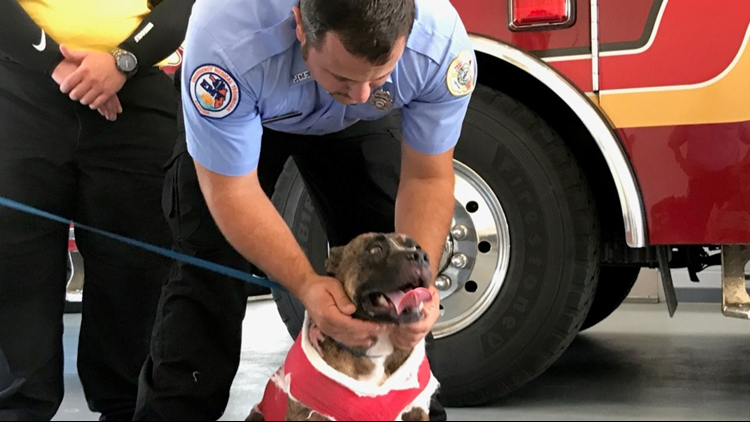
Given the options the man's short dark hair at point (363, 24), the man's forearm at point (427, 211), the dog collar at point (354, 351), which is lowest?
the dog collar at point (354, 351)

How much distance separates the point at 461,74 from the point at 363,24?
1.47 ft

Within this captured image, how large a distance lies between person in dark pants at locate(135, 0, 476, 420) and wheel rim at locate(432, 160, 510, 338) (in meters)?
0.41

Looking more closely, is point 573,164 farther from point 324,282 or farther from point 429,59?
point 324,282

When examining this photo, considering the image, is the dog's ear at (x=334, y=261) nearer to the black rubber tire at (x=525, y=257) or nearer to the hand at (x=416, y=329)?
the hand at (x=416, y=329)

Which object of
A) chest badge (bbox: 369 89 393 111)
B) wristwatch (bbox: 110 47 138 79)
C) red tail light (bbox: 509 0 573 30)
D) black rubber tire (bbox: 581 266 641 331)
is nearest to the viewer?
chest badge (bbox: 369 89 393 111)

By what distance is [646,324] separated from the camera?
479cm

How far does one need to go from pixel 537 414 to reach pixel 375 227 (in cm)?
90

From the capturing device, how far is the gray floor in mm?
2781

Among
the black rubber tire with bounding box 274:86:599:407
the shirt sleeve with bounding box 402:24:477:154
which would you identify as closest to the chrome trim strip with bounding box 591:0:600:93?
the black rubber tire with bounding box 274:86:599:407

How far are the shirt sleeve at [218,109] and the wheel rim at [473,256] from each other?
0.96 m

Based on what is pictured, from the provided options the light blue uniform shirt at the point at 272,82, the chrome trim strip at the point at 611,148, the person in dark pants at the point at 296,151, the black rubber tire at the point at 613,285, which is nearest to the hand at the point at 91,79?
the person in dark pants at the point at 296,151

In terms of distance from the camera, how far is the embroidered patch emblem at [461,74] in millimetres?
2090

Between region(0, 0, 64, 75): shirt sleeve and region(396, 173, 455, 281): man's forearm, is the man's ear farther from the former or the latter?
region(0, 0, 64, 75): shirt sleeve

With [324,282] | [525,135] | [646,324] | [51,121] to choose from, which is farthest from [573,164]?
[646,324]
